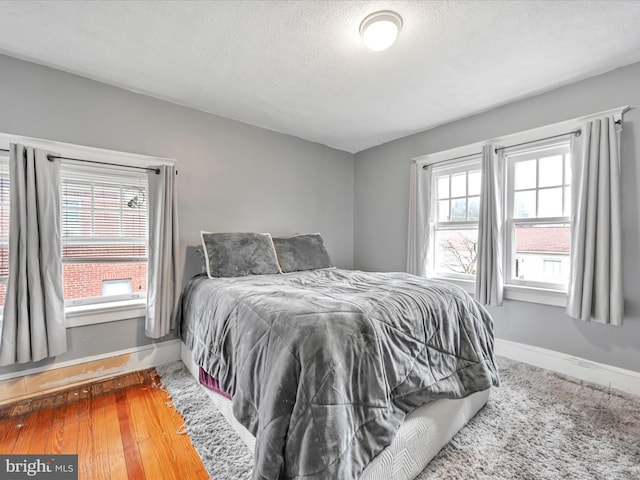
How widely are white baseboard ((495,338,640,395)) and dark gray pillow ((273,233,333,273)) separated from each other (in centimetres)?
191

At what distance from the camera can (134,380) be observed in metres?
A: 2.22

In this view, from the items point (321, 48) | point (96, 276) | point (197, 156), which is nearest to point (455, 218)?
point (321, 48)

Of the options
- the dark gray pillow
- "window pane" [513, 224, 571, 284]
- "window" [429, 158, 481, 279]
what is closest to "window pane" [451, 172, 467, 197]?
"window" [429, 158, 481, 279]

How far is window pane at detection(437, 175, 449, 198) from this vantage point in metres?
3.21

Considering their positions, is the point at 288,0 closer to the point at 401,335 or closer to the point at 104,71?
the point at 104,71

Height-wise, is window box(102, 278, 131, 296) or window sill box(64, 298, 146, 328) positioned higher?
window box(102, 278, 131, 296)

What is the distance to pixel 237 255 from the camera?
2541 millimetres

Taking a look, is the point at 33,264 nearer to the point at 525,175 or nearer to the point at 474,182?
the point at 474,182

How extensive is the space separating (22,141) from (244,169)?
5.49ft

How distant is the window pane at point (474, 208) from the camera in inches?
115

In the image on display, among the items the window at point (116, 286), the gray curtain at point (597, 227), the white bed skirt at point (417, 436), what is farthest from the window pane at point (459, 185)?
the window at point (116, 286)

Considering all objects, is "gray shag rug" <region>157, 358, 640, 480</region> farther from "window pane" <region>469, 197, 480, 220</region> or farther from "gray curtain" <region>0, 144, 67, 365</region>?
"window pane" <region>469, 197, 480, 220</region>

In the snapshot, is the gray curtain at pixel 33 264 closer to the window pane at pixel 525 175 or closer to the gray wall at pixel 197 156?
the gray wall at pixel 197 156

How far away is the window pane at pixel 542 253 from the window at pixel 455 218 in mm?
409
